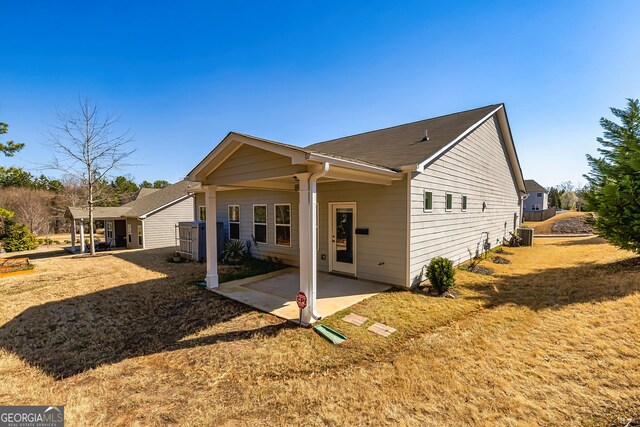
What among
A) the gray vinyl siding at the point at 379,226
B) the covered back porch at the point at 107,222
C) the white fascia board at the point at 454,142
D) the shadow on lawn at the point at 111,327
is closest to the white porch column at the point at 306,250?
the shadow on lawn at the point at 111,327

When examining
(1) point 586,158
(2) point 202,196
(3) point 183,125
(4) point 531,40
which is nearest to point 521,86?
(4) point 531,40

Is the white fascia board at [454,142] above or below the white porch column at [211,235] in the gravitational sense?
above

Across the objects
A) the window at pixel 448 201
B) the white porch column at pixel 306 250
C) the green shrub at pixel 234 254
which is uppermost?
the window at pixel 448 201

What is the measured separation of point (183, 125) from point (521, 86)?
15.6m

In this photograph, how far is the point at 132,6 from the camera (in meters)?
8.23

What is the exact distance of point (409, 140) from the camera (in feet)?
29.9

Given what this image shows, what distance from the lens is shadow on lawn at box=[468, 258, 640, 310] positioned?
5715 millimetres

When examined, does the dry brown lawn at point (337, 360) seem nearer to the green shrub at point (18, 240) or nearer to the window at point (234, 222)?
the window at point (234, 222)

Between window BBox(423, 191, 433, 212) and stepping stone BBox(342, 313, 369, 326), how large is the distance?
3619 mm

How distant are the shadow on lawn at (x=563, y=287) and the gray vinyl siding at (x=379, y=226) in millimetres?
2086

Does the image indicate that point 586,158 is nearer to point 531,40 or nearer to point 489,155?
point 489,155

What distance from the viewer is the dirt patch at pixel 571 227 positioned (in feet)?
73.5

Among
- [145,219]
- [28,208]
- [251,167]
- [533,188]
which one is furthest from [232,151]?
[533,188]

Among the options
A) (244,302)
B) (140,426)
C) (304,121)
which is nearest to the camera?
(140,426)
